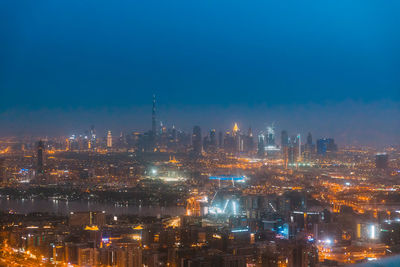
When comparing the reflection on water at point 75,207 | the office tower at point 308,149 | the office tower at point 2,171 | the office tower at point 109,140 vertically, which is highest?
the office tower at point 109,140

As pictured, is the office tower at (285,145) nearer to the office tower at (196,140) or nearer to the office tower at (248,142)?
the office tower at (248,142)

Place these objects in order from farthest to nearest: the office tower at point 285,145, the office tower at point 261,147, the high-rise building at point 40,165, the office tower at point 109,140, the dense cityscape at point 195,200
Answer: the office tower at point 109,140 < the office tower at point 261,147 < the office tower at point 285,145 < the high-rise building at point 40,165 < the dense cityscape at point 195,200

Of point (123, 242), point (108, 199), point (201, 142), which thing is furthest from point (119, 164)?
point (123, 242)

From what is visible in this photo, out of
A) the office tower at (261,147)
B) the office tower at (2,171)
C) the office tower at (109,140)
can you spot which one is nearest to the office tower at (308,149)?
the office tower at (261,147)

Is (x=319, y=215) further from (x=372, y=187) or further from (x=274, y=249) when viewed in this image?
(x=372, y=187)

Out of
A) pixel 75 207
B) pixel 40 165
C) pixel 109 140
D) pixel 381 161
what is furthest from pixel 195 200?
pixel 109 140

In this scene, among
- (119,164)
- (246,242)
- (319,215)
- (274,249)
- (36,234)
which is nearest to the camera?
(274,249)
